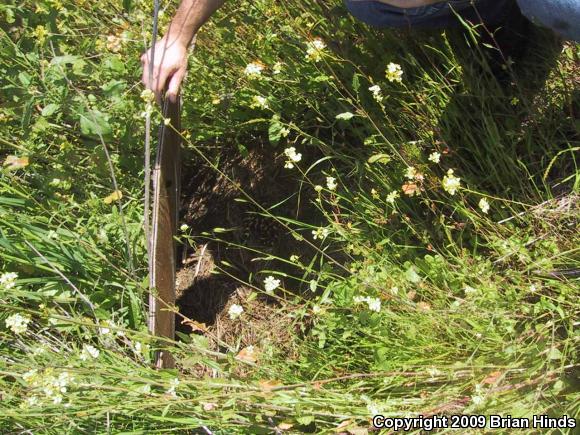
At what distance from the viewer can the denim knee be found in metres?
1.44

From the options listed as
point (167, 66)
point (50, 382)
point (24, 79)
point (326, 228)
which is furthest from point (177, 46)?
point (50, 382)

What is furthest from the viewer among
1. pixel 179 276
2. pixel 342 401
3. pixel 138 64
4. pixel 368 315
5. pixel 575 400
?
pixel 179 276

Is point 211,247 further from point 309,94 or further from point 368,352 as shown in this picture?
point 368,352

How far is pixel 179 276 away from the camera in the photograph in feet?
8.34

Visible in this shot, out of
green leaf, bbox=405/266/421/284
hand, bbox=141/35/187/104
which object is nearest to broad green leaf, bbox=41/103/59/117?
hand, bbox=141/35/187/104

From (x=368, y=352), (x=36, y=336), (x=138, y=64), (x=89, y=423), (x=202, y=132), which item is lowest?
(x=89, y=423)

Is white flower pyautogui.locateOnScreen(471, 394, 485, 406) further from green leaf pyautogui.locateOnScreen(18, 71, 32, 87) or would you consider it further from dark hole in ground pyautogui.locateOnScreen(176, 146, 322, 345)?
green leaf pyautogui.locateOnScreen(18, 71, 32, 87)

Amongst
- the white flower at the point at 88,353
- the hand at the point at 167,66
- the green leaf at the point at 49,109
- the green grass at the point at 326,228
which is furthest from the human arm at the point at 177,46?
the white flower at the point at 88,353

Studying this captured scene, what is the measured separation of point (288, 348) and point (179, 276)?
64 centimetres

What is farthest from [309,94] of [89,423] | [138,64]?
[89,423]

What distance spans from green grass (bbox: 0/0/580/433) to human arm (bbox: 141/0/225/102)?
0.21 meters

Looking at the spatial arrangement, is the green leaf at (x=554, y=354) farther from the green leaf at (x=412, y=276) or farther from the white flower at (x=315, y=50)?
the white flower at (x=315, y=50)

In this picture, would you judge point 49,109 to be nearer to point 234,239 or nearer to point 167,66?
point 167,66

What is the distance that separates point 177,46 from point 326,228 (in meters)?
0.71
